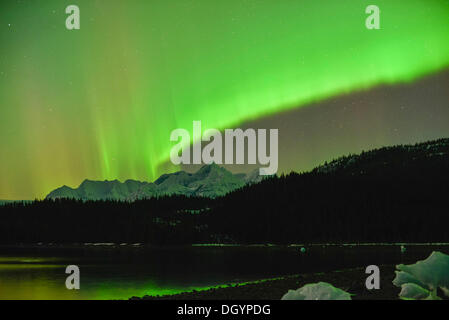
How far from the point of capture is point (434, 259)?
21.4 metres

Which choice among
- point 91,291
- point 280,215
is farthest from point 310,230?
point 91,291

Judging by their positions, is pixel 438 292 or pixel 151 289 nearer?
pixel 438 292

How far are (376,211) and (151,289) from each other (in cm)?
14791

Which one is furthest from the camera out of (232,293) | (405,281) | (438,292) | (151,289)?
(151,289)

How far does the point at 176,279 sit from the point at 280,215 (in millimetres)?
128680

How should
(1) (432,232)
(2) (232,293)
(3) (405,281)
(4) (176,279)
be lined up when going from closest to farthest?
(3) (405,281)
(2) (232,293)
(4) (176,279)
(1) (432,232)

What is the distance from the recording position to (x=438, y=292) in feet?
69.9
